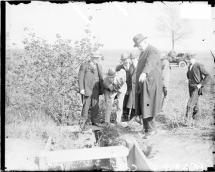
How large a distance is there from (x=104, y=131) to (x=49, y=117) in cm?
82

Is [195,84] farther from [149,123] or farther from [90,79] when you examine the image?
[90,79]

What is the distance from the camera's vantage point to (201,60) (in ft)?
16.1

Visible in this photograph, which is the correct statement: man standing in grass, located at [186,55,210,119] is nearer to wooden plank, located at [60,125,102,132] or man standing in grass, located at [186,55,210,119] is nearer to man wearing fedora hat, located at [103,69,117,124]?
man wearing fedora hat, located at [103,69,117,124]

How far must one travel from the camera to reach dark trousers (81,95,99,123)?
4957mm

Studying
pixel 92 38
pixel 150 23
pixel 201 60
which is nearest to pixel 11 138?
pixel 92 38

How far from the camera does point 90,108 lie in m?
4.98

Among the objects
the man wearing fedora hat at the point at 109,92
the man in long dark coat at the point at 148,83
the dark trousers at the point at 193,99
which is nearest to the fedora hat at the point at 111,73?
the man wearing fedora hat at the point at 109,92

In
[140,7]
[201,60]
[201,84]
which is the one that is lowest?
[201,84]

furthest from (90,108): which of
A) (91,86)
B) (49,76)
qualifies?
(49,76)

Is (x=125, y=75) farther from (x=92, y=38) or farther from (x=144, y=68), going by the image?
(x=92, y=38)

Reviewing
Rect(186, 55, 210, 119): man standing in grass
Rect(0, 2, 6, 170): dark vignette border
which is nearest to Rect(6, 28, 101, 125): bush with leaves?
Rect(0, 2, 6, 170): dark vignette border

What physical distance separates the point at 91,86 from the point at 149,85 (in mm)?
824

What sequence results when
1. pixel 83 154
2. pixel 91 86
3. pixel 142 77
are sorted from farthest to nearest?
1. pixel 91 86
2. pixel 142 77
3. pixel 83 154

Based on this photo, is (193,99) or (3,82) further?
(193,99)
